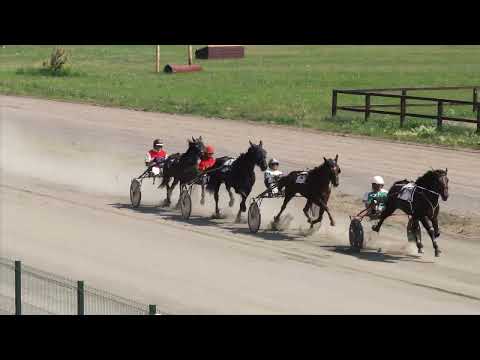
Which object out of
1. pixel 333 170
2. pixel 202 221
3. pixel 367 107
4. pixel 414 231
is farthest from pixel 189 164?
pixel 367 107

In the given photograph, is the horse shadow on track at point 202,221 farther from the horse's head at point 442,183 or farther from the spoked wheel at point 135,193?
the horse's head at point 442,183

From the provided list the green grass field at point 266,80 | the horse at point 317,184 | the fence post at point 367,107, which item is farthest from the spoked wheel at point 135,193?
the fence post at point 367,107

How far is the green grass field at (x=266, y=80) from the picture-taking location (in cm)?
4084

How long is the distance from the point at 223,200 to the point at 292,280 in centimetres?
872

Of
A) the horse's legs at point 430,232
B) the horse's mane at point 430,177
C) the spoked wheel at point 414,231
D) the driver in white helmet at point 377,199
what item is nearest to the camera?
the horse's mane at point 430,177

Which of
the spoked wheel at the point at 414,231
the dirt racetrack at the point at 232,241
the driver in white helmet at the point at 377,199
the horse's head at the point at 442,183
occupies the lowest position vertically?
the dirt racetrack at the point at 232,241

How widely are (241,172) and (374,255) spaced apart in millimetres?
3517

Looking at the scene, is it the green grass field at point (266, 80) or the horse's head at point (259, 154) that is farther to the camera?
the green grass field at point (266, 80)

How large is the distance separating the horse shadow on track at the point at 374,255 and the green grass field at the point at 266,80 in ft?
47.8

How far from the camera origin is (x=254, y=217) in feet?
71.5

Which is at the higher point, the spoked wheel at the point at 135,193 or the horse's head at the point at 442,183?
the horse's head at the point at 442,183

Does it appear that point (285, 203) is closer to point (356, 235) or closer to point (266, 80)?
point (356, 235)

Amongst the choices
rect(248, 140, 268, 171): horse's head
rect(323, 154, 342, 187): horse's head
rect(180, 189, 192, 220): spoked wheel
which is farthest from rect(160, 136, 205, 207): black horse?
rect(323, 154, 342, 187): horse's head

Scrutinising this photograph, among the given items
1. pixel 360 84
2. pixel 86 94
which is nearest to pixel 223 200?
pixel 86 94
